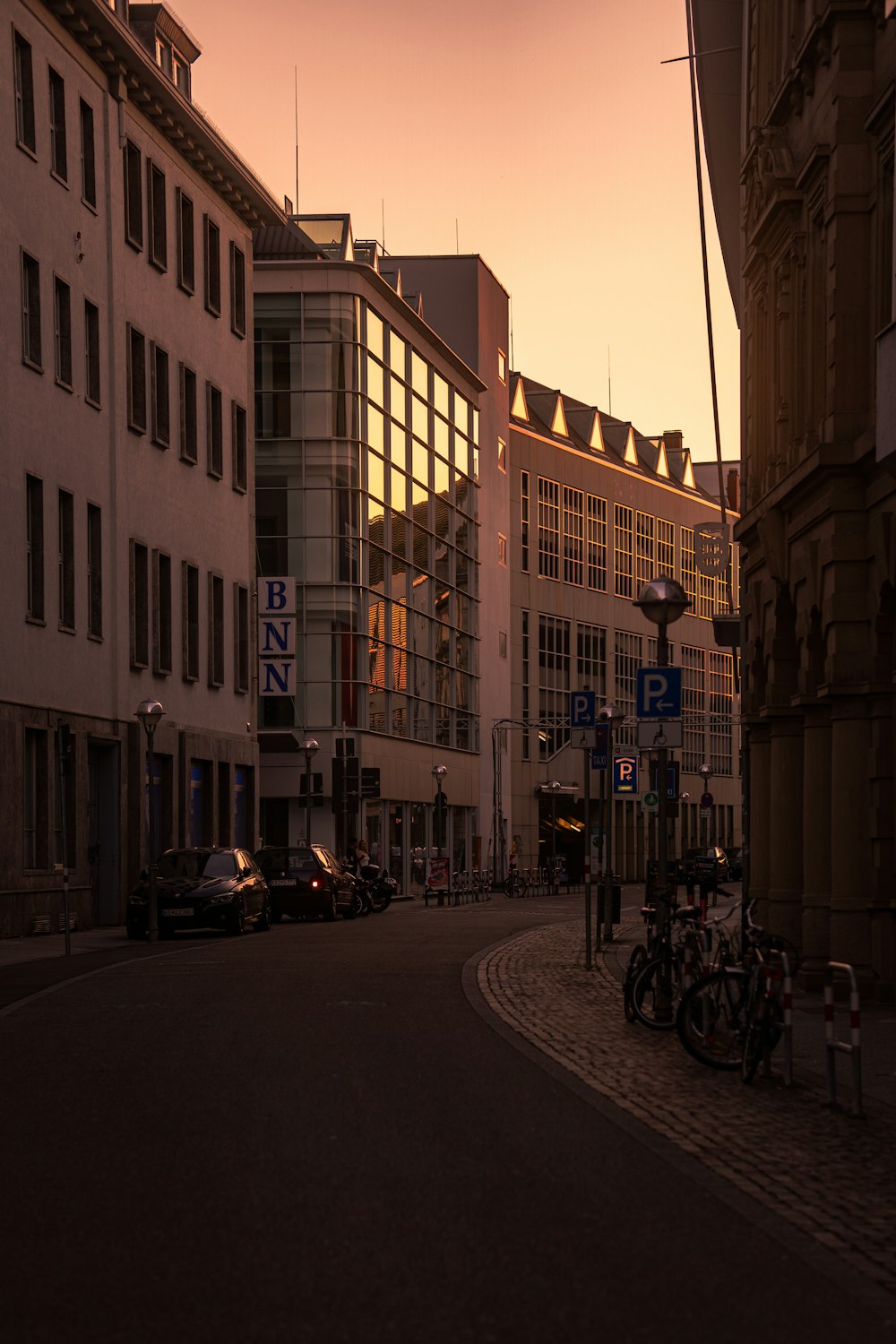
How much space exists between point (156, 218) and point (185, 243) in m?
2.28

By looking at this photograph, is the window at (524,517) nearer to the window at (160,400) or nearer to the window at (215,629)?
the window at (215,629)

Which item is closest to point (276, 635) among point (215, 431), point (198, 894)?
point (215, 431)

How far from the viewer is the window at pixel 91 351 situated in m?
42.9

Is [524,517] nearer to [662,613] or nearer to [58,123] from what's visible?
[58,123]

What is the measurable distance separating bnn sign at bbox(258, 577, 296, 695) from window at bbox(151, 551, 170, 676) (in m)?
7.64

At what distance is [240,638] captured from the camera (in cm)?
5497

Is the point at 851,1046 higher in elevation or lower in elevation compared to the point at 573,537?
lower

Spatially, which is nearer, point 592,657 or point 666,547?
point 592,657

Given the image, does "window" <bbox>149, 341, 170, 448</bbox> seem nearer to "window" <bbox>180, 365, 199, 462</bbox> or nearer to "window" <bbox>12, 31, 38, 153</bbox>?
"window" <bbox>180, 365, 199, 462</bbox>

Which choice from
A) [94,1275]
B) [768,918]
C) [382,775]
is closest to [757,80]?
[768,918]

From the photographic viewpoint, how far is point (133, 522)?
150ft

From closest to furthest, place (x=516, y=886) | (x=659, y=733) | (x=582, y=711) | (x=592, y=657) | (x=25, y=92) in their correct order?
1. (x=659, y=733)
2. (x=582, y=711)
3. (x=25, y=92)
4. (x=516, y=886)
5. (x=592, y=657)

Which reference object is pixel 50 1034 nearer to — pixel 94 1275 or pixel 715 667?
pixel 94 1275

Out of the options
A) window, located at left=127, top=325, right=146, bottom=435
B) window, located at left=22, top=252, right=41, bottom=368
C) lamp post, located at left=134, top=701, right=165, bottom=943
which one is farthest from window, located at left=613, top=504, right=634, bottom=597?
lamp post, located at left=134, top=701, right=165, bottom=943
